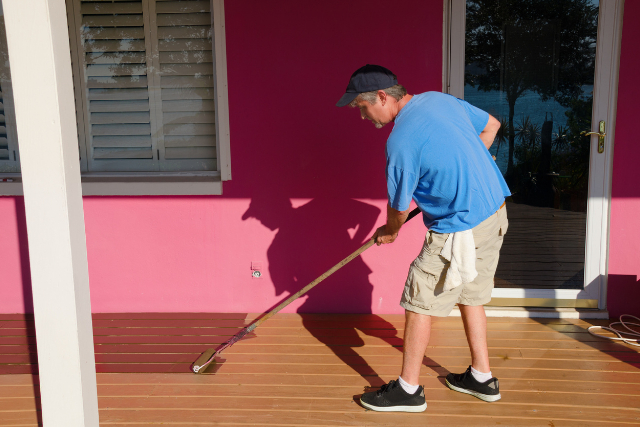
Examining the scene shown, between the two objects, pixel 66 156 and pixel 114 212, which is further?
pixel 114 212

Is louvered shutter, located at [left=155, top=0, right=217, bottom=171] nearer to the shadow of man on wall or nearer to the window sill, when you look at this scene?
the window sill

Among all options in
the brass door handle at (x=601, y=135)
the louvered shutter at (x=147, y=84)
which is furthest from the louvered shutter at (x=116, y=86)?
the brass door handle at (x=601, y=135)

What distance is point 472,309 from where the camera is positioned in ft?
8.00

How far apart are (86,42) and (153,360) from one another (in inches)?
81.0

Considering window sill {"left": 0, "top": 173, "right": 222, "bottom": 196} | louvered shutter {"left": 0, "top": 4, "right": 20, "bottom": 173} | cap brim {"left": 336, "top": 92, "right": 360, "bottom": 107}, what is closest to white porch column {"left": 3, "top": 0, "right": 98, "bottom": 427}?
cap brim {"left": 336, "top": 92, "right": 360, "bottom": 107}

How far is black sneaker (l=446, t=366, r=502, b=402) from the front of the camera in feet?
8.04

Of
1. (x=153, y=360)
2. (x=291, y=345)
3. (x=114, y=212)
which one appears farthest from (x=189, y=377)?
(x=114, y=212)

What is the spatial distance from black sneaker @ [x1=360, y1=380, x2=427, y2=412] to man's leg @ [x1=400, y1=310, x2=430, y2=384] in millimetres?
64

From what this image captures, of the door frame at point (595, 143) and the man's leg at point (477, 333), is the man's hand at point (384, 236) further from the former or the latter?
the door frame at point (595, 143)

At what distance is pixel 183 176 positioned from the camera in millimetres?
3492

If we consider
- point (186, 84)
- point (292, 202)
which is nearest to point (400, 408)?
point (292, 202)

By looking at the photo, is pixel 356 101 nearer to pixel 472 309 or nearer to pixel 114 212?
pixel 472 309

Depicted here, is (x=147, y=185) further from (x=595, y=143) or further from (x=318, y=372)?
(x=595, y=143)

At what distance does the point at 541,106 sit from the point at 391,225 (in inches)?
56.6
